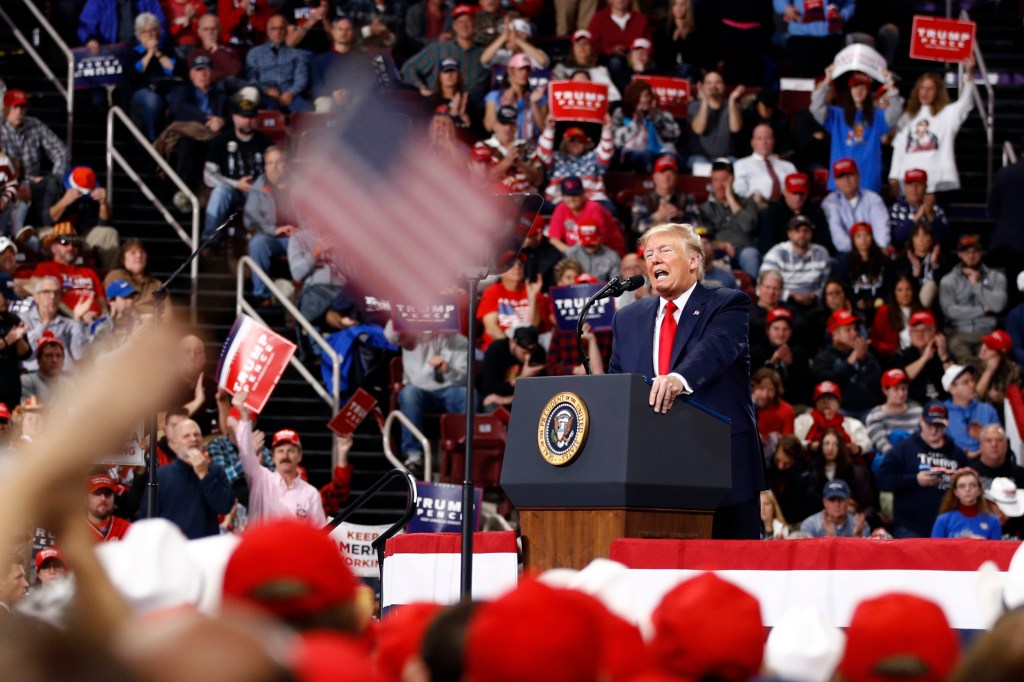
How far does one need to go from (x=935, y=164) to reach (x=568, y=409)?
10.9 meters

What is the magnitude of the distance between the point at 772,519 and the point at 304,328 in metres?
4.10

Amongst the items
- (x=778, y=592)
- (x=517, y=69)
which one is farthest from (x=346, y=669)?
(x=517, y=69)

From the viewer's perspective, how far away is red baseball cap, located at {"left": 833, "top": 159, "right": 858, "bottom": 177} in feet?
49.6

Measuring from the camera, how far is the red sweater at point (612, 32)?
17.2 m

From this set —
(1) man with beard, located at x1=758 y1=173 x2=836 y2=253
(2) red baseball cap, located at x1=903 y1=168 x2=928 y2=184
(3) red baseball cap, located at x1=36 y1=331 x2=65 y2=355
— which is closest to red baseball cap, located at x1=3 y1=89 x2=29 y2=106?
(3) red baseball cap, located at x1=36 y1=331 x2=65 y2=355

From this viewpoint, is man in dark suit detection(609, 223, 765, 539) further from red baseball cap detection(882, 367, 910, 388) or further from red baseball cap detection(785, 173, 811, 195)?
red baseball cap detection(785, 173, 811, 195)

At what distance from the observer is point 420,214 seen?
10641 millimetres

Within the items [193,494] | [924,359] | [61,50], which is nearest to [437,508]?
[193,494]

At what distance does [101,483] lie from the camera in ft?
33.6

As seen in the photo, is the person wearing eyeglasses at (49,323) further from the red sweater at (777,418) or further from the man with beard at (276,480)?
the red sweater at (777,418)

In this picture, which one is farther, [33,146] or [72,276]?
[33,146]

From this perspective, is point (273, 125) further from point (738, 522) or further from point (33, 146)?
point (738, 522)

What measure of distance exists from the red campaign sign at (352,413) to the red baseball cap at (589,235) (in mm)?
2440

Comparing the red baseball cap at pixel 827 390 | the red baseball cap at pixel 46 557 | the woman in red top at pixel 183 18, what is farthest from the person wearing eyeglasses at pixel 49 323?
the red baseball cap at pixel 827 390
